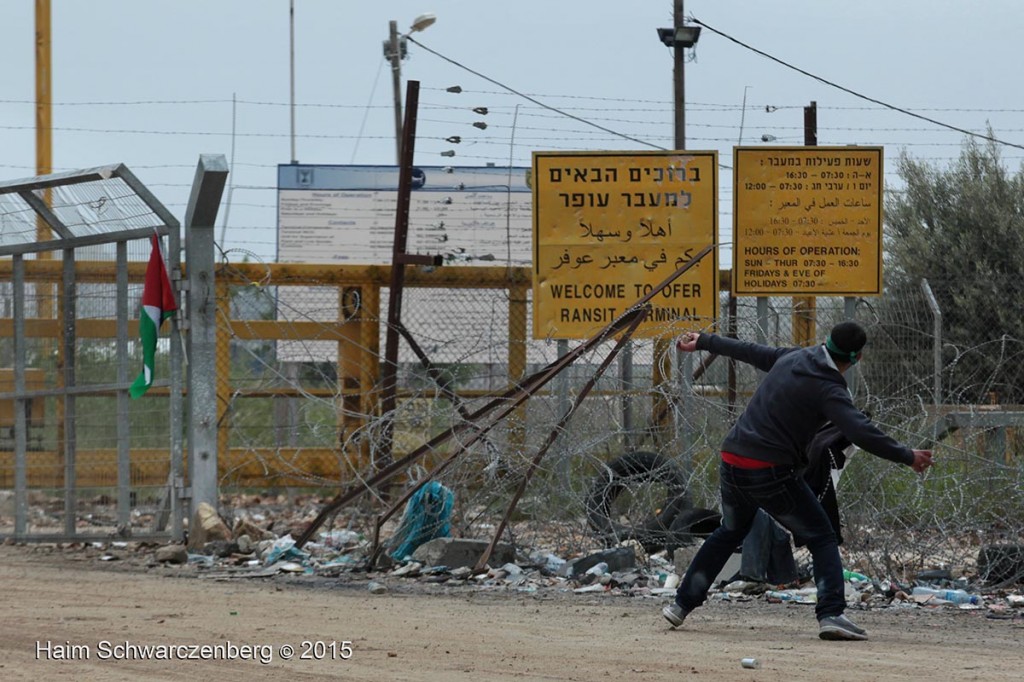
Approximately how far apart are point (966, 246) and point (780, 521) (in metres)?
13.6

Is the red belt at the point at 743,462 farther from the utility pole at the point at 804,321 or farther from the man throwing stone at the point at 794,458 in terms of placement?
the utility pole at the point at 804,321

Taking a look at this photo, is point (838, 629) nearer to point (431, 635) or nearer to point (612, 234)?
point (431, 635)

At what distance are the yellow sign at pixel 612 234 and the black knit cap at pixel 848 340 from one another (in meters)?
4.95

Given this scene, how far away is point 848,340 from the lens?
7.25 m

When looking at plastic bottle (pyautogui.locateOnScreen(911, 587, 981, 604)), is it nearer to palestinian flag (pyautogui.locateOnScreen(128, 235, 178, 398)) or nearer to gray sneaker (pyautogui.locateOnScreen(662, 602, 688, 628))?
gray sneaker (pyautogui.locateOnScreen(662, 602, 688, 628))

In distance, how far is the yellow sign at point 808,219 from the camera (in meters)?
12.4

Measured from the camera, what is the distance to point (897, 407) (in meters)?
9.84

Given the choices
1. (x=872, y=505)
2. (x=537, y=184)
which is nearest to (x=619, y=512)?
(x=872, y=505)

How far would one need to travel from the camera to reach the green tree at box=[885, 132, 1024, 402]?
1831 cm

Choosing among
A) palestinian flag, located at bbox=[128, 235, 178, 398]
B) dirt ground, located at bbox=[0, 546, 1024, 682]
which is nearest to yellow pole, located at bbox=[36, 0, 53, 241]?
palestinian flag, located at bbox=[128, 235, 178, 398]

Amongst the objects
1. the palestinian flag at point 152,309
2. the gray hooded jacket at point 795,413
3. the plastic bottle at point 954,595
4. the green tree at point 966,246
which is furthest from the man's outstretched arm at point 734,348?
the green tree at point 966,246

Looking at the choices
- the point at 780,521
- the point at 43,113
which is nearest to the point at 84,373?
the point at 780,521

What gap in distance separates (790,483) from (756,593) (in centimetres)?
195

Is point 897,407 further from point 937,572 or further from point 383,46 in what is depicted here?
point 383,46
